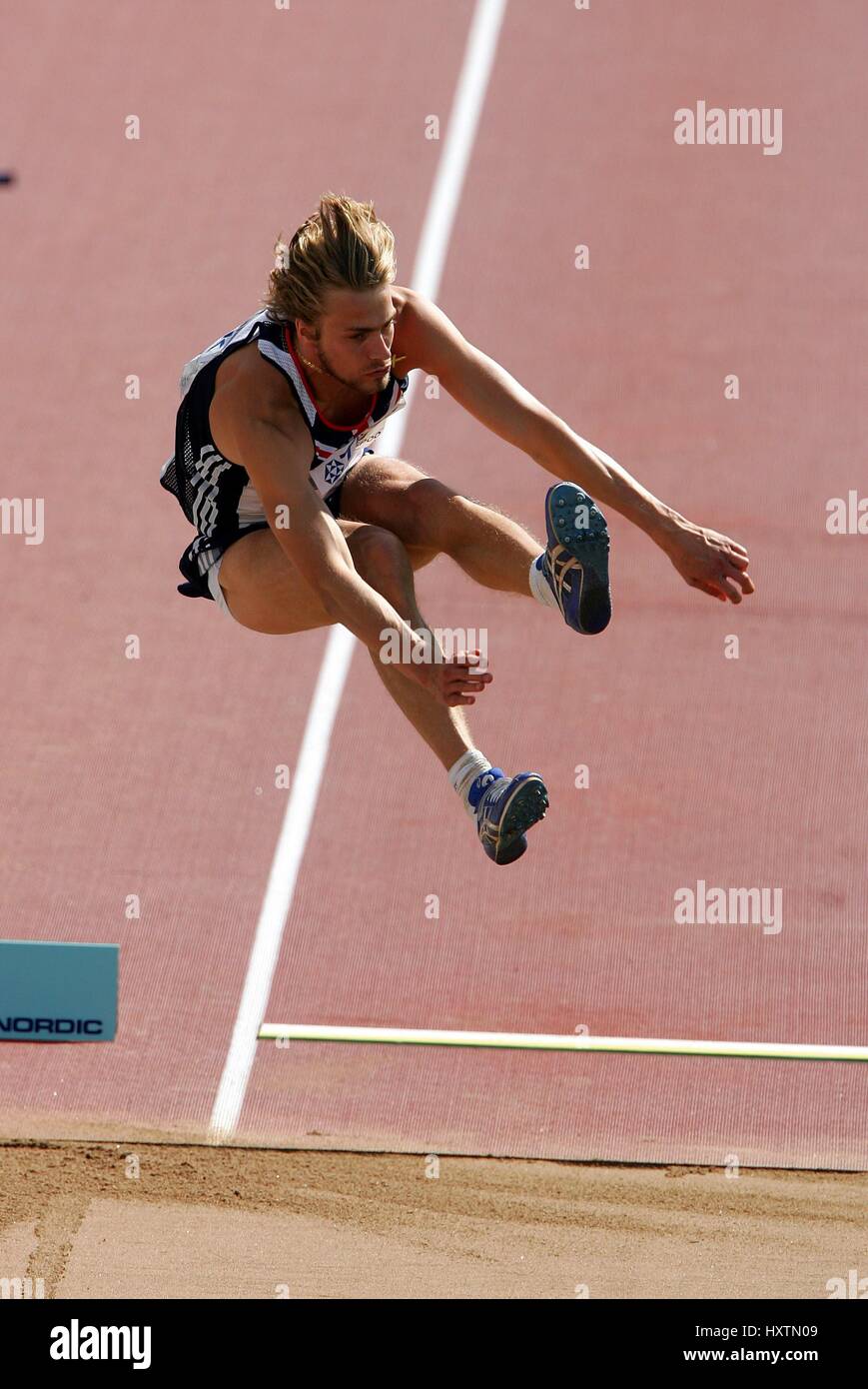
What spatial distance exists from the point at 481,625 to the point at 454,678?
16.3 ft

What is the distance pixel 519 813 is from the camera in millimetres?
5023

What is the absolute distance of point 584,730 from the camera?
29.8 feet

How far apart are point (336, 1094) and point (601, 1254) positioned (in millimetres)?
1345

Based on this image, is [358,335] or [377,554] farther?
[377,554]

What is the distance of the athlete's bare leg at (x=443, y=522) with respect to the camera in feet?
17.8

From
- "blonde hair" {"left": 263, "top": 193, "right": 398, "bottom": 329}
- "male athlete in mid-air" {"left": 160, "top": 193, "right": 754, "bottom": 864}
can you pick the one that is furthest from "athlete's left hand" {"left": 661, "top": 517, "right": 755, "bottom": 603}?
"blonde hair" {"left": 263, "top": 193, "right": 398, "bottom": 329}

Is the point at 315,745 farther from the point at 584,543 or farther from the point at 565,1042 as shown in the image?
the point at 584,543

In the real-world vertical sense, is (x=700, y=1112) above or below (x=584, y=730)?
below

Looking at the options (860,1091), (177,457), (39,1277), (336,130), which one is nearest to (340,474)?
(177,457)

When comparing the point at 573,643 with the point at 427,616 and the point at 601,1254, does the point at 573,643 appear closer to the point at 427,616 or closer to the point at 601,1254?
the point at 427,616

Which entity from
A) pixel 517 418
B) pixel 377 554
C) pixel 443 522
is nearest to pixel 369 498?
pixel 443 522

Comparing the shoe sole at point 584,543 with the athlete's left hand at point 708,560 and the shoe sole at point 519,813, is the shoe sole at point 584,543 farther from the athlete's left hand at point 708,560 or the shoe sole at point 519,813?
the shoe sole at point 519,813

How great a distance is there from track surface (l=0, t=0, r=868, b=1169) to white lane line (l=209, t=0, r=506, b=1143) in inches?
2.6

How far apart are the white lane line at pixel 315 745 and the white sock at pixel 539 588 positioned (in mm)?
3111
